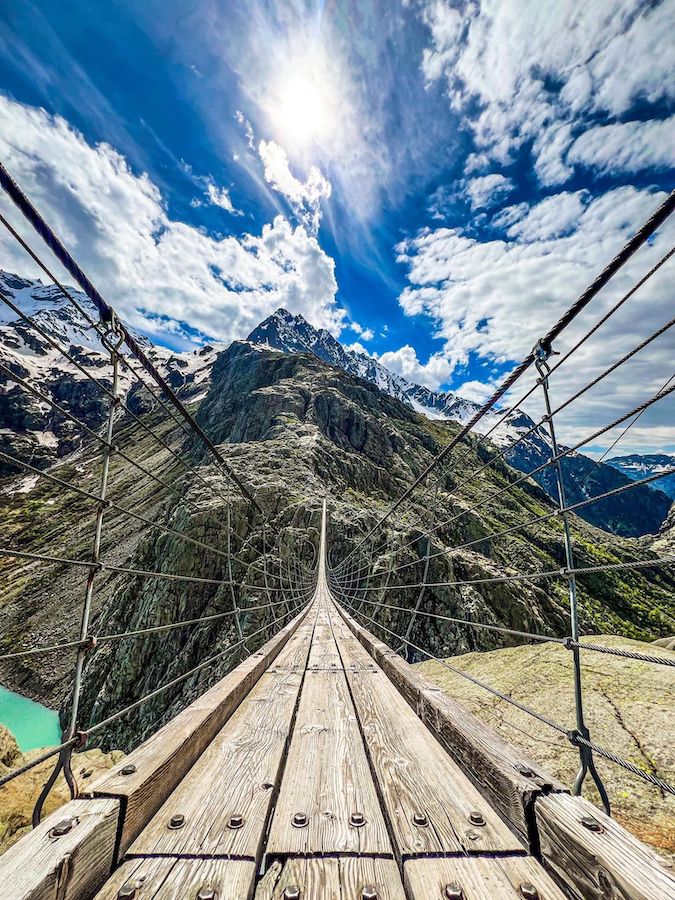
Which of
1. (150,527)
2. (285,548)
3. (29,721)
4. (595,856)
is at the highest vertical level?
(150,527)

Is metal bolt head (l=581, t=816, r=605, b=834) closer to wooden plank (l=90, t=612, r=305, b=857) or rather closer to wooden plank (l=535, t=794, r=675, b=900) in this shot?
wooden plank (l=535, t=794, r=675, b=900)

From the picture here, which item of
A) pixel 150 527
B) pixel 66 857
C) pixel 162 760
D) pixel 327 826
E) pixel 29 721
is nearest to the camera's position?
pixel 66 857

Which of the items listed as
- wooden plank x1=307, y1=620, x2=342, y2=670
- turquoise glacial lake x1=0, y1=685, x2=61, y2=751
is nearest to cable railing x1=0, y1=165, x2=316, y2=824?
wooden plank x1=307, y1=620, x2=342, y2=670

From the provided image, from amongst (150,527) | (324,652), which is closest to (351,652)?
(324,652)

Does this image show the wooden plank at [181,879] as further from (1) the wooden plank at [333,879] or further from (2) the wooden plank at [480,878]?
(2) the wooden plank at [480,878]

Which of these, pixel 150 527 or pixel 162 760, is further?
pixel 150 527

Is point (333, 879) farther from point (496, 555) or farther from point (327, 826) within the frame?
point (496, 555)

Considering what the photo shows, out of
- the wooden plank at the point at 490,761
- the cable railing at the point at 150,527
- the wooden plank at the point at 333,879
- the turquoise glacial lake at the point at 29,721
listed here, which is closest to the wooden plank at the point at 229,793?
the wooden plank at the point at 333,879
